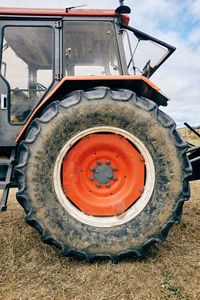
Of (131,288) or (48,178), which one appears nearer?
(131,288)

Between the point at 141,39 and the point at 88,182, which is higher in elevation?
the point at 141,39

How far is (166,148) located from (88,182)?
27.9 inches

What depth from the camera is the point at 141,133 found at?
5.59ft

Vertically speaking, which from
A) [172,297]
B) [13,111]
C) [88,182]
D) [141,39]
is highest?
[141,39]

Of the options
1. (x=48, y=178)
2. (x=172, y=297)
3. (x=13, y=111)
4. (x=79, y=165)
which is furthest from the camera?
(x=13, y=111)

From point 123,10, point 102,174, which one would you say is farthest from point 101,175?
point 123,10

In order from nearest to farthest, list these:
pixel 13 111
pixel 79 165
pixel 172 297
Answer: pixel 172 297 → pixel 79 165 → pixel 13 111

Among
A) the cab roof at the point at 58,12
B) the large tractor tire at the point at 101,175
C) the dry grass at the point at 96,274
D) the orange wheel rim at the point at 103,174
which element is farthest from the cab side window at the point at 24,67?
the dry grass at the point at 96,274

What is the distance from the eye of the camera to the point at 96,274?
1.47 meters

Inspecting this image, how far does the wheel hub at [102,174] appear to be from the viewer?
1814 millimetres

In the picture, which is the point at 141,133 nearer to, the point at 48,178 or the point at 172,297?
the point at 48,178

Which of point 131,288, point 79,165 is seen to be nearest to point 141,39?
point 79,165

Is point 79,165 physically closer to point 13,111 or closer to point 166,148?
point 166,148

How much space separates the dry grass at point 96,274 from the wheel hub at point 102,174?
2.07ft
